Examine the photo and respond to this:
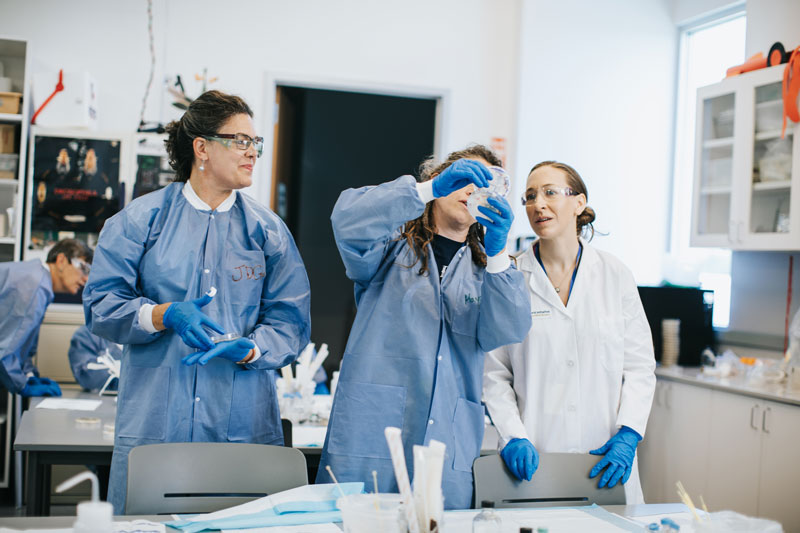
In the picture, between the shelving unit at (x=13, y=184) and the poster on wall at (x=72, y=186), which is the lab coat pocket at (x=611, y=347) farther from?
the shelving unit at (x=13, y=184)

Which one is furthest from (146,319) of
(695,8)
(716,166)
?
(695,8)

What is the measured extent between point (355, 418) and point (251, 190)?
2.98 meters

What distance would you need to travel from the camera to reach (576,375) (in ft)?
6.82

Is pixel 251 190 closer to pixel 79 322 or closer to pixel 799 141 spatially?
pixel 79 322

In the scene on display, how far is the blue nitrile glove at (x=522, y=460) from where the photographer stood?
1791 millimetres

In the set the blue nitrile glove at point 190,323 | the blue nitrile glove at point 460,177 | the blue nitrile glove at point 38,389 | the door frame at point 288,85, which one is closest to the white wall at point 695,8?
the door frame at point 288,85

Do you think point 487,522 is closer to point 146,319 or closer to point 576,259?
point 146,319

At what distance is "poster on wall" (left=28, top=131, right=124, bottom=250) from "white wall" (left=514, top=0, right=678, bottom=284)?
2.52m

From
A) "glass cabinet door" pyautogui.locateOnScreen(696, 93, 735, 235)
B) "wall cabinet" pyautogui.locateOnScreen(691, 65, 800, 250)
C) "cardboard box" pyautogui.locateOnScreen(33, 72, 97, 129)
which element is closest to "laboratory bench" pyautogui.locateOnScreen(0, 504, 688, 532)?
"wall cabinet" pyautogui.locateOnScreen(691, 65, 800, 250)

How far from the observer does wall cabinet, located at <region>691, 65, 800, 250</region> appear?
3465 millimetres

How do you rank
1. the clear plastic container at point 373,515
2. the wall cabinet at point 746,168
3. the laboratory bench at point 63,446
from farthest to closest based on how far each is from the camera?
the wall cabinet at point 746,168 < the laboratory bench at point 63,446 < the clear plastic container at point 373,515

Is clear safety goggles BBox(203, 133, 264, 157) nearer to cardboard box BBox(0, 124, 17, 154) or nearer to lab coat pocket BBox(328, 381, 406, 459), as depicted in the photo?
lab coat pocket BBox(328, 381, 406, 459)

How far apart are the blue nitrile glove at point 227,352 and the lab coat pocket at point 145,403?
0.10m

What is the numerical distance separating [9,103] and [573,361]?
3453 millimetres
